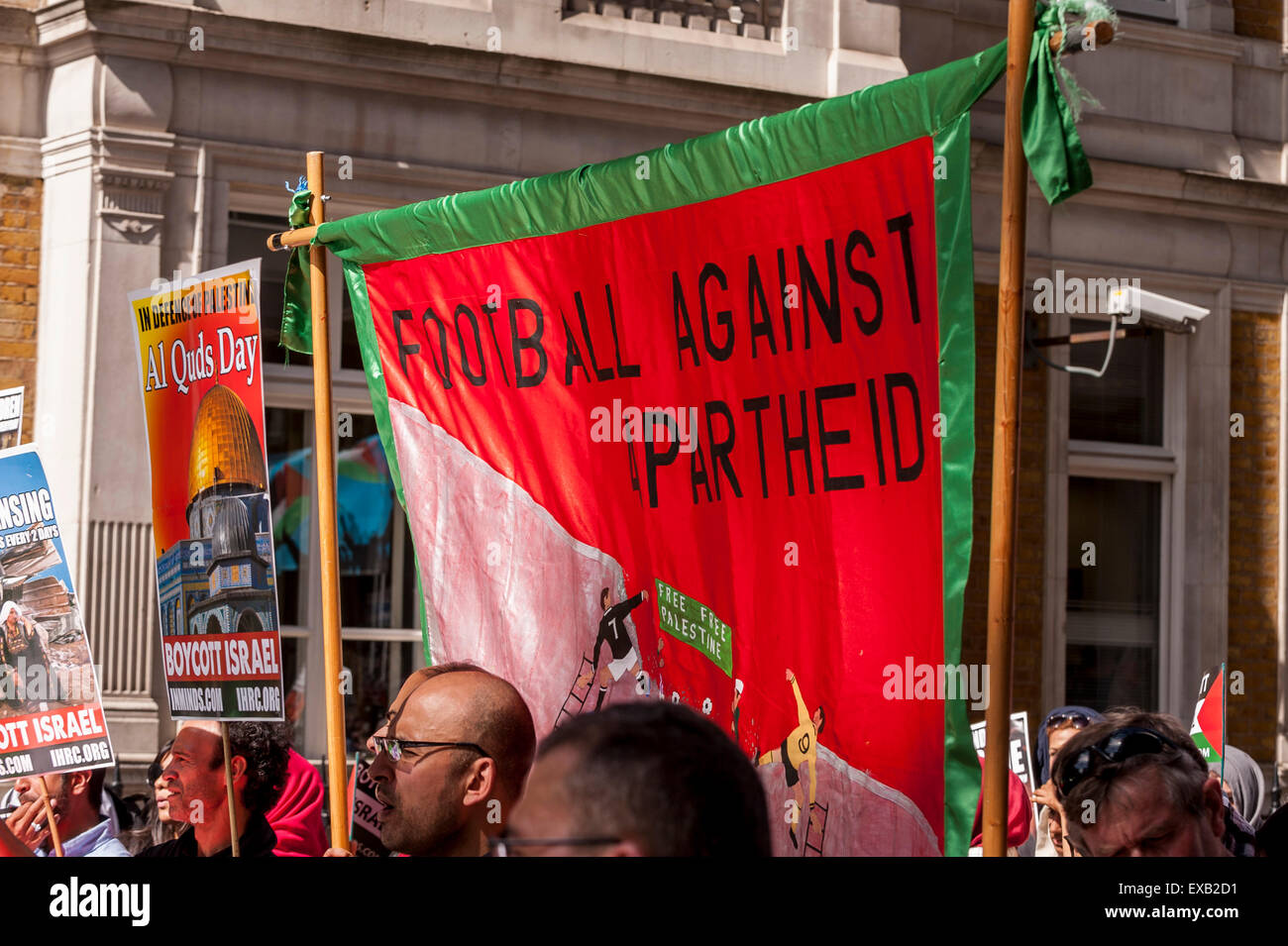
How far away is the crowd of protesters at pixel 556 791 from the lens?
157 cm

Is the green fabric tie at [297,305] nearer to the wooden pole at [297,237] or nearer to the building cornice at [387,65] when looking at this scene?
the wooden pole at [297,237]

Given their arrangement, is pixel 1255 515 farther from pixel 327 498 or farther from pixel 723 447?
pixel 723 447

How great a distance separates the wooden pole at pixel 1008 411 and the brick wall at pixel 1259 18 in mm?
10094

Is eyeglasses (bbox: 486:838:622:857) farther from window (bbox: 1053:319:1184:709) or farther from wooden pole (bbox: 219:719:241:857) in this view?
window (bbox: 1053:319:1184:709)

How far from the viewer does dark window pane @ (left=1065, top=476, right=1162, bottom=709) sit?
11812mm

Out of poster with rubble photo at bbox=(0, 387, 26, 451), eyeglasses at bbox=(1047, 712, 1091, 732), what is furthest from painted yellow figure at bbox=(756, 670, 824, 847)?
poster with rubble photo at bbox=(0, 387, 26, 451)

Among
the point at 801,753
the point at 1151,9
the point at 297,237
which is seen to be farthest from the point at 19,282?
the point at 1151,9

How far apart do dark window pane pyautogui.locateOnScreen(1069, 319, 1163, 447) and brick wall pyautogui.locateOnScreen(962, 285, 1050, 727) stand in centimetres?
44

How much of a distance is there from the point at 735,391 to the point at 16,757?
2818 mm

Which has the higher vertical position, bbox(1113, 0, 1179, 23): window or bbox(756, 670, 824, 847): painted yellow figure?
bbox(1113, 0, 1179, 23): window

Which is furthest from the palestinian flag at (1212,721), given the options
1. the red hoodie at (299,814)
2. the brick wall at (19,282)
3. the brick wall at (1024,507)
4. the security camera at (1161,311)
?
the brick wall at (19,282)

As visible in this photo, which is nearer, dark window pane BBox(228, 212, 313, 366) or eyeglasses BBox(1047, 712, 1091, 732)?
eyeglasses BBox(1047, 712, 1091, 732)

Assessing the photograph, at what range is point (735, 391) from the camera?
3.80m
